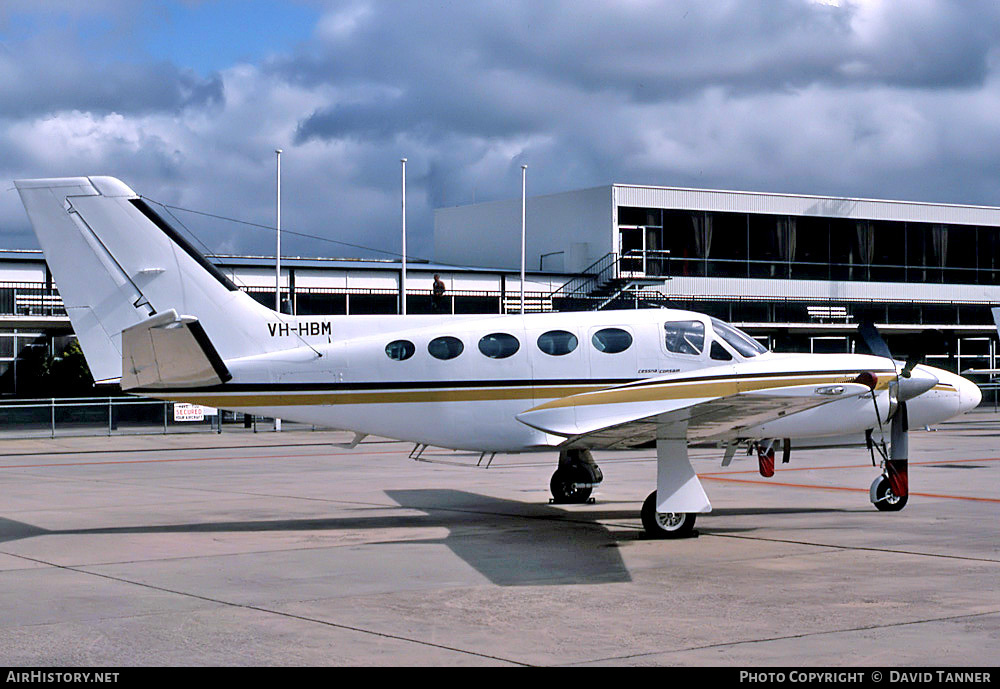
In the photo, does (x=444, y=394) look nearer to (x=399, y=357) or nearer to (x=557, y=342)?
(x=399, y=357)

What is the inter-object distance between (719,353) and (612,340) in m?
1.45

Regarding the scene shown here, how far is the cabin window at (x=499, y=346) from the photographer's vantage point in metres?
15.2

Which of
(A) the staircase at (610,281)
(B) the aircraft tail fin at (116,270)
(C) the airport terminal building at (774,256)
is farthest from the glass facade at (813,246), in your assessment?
(B) the aircraft tail fin at (116,270)

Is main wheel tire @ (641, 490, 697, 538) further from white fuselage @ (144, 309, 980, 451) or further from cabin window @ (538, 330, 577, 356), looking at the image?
cabin window @ (538, 330, 577, 356)

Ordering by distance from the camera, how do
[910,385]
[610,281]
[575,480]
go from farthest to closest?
[610,281], [575,480], [910,385]

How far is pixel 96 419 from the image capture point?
3853cm

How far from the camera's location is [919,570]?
38.4 feet

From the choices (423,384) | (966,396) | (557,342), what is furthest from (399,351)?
(966,396)

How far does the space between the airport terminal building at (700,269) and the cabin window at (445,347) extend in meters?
30.8

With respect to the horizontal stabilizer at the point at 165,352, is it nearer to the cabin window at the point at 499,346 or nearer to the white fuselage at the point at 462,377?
the white fuselage at the point at 462,377

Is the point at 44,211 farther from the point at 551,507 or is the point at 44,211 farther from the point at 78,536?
the point at 551,507

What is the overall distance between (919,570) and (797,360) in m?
3.93

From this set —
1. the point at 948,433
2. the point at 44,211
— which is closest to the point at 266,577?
the point at 44,211

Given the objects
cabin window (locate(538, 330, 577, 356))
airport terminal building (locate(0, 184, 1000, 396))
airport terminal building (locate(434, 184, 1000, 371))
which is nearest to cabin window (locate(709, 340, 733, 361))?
cabin window (locate(538, 330, 577, 356))
